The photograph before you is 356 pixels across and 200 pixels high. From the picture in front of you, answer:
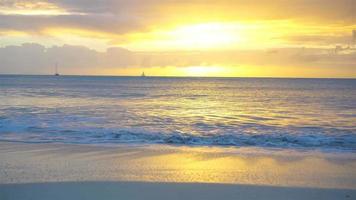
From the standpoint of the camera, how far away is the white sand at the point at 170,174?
6871 mm

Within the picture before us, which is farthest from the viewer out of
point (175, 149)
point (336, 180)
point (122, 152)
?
point (175, 149)

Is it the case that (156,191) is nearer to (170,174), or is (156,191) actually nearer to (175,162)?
(170,174)

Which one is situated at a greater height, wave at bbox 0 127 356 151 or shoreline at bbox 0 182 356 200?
shoreline at bbox 0 182 356 200

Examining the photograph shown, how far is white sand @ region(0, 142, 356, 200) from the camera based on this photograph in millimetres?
6871

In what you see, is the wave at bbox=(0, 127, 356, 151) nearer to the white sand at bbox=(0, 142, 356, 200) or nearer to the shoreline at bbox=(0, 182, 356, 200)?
the white sand at bbox=(0, 142, 356, 200)

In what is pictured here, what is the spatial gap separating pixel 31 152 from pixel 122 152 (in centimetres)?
233

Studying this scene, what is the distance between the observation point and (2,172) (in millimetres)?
8203

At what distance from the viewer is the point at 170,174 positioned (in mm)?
8281

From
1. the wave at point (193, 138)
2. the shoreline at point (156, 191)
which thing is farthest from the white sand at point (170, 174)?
the wave at point (193, 138)

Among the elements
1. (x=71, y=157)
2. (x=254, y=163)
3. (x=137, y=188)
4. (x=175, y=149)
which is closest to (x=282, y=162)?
(x=254, y=163)

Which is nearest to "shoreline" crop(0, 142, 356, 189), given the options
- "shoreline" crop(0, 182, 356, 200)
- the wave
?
"shoreline" crop(0, 182, 356, 200)

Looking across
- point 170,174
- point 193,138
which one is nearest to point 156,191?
point 170,174

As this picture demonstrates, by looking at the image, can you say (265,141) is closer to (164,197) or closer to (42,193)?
(164,197)

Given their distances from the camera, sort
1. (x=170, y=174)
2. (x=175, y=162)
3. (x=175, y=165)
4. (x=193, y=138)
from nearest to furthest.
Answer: (x=170, y=174), (x=175, y=165), (x=175, y=162), (x=193, y=138)
